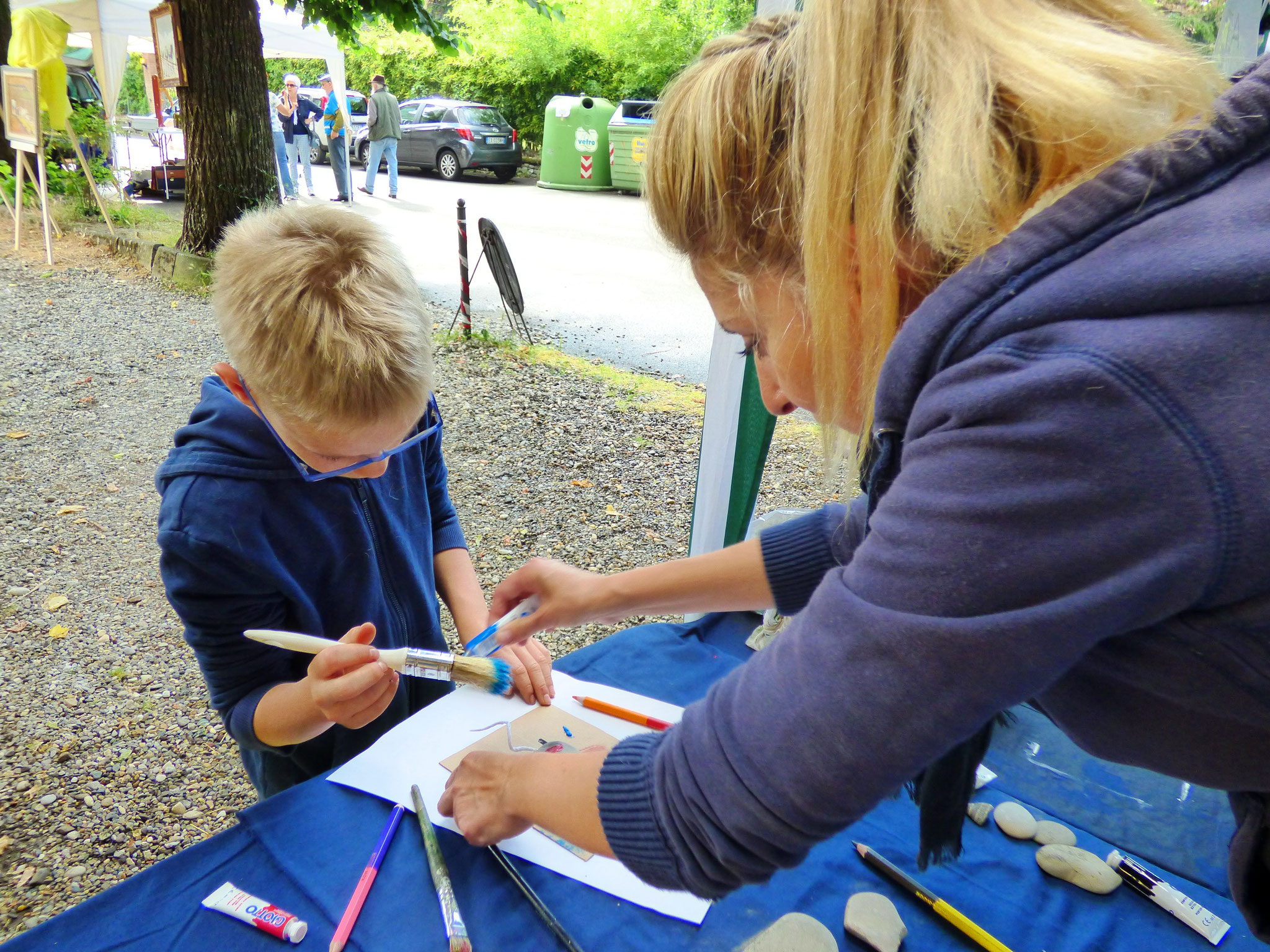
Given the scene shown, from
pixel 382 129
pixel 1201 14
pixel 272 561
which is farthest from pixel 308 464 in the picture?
pixel 382 129

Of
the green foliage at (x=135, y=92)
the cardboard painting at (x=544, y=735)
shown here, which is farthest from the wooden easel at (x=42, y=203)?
the green foliage at (x=135, y=92)

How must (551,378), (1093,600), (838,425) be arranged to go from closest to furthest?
(1093,600) < (838,425) < (551,378)

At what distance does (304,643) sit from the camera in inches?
40.1

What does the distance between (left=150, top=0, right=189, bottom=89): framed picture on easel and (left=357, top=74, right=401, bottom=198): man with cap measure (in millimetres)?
6092

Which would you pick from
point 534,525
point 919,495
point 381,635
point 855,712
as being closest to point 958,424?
point 919,495

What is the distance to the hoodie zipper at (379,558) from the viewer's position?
1.37m

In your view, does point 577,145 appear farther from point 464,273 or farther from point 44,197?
point 464,273

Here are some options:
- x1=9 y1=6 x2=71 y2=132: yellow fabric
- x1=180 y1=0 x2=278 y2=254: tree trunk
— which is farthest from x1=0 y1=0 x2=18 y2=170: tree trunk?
x1=180 y1=0 x2=278 y2=254: tree trunk

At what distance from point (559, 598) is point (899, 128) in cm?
87

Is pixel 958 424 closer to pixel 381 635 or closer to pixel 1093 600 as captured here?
pixel 1093 600

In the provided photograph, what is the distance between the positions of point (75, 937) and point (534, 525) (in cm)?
284

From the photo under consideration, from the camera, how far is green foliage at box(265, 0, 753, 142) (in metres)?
17.1

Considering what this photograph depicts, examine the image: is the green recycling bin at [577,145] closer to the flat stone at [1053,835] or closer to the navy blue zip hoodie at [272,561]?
the navy blue zip hoodie at [272,561]

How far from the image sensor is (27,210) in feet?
30.9
